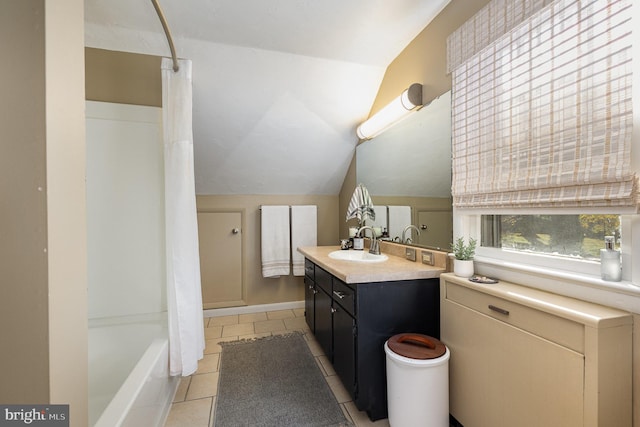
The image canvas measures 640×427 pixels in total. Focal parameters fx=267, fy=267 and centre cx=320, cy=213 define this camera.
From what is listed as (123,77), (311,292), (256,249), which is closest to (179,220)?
(123,77)

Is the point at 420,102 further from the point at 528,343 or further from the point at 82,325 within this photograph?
the point at 82,325

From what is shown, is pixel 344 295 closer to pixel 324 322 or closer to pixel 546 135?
pixel 324 322

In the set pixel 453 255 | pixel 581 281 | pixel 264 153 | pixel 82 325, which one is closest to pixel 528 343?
pixel 581 281

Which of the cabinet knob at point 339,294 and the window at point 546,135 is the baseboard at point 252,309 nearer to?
the cabinet knob at point 339,294

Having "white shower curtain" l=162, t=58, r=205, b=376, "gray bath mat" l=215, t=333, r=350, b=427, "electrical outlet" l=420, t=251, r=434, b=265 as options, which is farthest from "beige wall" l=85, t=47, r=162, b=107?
"electrical outlet" l=420, t=251, r=434, b=265

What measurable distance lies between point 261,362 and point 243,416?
0.54 m

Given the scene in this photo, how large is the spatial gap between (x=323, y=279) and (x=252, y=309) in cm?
148

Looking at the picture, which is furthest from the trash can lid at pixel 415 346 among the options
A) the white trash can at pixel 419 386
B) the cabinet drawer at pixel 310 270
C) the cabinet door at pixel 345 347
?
the cabinet drawer at pixel 310 270

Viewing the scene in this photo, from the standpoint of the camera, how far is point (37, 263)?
1.89 feet

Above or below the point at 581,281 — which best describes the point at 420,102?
above

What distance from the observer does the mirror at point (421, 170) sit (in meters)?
1.63

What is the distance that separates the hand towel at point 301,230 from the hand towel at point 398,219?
1.13 meters

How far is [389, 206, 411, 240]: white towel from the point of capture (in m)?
2.03

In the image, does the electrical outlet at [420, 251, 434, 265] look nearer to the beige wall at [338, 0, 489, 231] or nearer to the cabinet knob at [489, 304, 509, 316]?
the cabinet knob at [489, 304, 509, 316]
